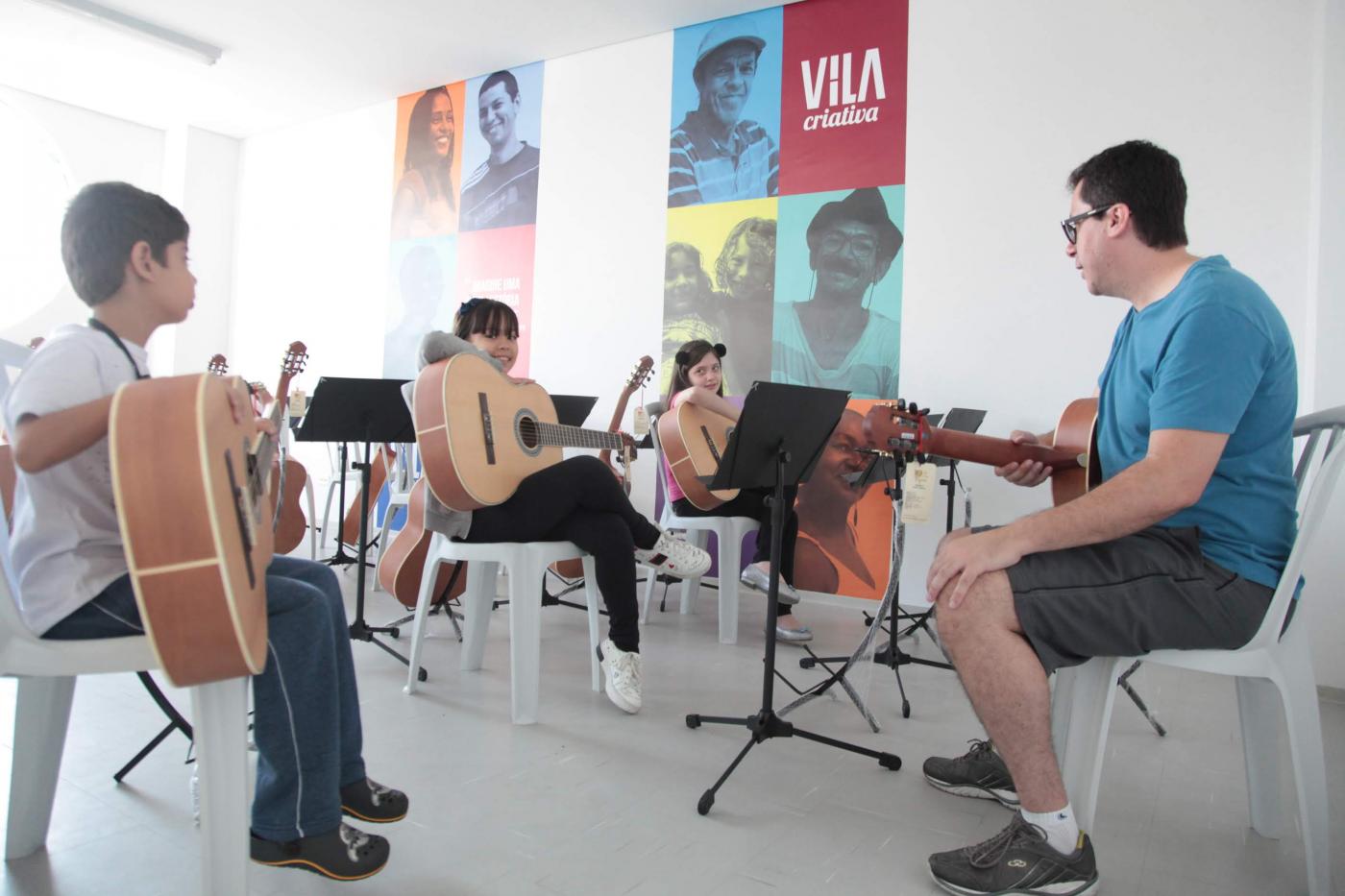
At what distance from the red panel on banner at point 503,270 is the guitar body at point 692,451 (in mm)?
2206

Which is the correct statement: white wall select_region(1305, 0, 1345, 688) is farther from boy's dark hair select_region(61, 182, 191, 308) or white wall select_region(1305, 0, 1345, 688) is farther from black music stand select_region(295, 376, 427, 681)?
boy's dark hair select_region(61, 182, 191, 308)

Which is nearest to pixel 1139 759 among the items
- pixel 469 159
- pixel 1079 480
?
→ pixel 1079 480

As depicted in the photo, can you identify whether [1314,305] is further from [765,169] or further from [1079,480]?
[765,169]

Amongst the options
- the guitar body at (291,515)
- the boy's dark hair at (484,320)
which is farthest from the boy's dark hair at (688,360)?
the guitar body at (291,515)

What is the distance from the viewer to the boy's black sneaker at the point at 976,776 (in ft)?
5.96

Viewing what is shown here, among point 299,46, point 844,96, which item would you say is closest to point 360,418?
point 844,96

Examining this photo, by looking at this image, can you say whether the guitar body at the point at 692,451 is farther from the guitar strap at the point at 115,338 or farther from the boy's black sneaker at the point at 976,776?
the guitar strap at the point at 115,338

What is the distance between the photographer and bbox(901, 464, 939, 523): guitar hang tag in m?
1.63

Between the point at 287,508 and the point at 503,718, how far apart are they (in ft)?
7.97

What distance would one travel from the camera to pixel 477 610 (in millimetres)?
2639

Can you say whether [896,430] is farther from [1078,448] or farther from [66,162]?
[66,162]

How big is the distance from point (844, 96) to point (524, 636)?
3260mm

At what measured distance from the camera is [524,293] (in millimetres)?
5242

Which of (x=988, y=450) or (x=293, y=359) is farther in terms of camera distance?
(x=293, y=359)
